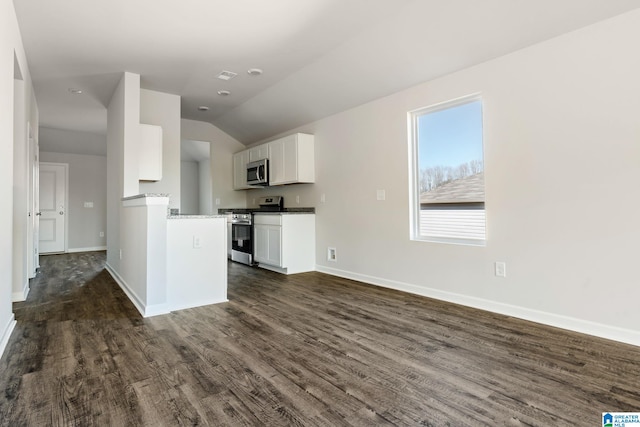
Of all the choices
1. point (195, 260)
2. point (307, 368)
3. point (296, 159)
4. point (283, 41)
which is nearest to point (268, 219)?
point (296, 159)

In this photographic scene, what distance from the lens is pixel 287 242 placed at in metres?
5.07

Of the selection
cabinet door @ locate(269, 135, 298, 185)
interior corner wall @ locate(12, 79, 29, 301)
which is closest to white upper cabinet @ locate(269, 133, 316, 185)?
cabinet door @ locate(269, 135, 298, 185)

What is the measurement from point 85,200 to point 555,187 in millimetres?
8870

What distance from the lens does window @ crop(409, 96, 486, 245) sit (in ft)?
11.1

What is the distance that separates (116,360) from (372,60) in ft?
11.3

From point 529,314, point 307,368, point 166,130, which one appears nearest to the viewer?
point 307,368

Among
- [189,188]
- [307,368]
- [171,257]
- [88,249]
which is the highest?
[189,188]

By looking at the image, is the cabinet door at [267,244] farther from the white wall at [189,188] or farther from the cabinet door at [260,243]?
the white wall at [189,188]

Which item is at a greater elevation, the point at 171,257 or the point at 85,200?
the point at 85,200

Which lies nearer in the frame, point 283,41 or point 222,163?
point 283,41

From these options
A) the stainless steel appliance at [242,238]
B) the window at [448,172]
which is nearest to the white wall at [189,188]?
the stainless steel appliance at [242,238]

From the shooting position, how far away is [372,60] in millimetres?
3639

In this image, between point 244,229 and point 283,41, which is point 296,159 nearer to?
point 244,229

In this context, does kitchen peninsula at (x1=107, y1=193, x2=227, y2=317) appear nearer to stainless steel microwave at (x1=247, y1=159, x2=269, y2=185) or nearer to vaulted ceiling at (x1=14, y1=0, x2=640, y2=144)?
vaulted ceiling at (x1=14, y1=0, x2=640, y2=144)
